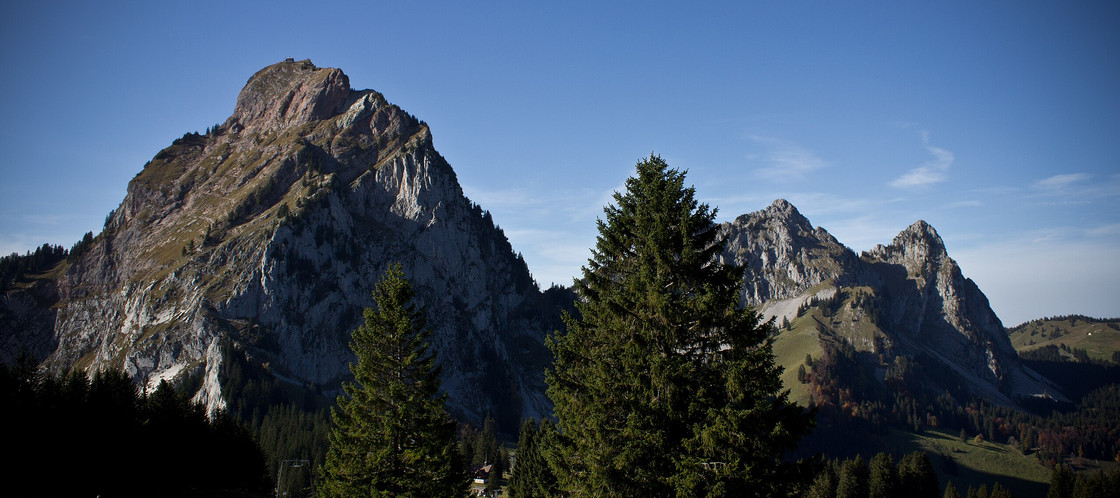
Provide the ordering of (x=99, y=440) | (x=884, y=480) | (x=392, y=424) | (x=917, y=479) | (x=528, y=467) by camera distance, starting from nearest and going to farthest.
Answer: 1. (x=392, y=424)
2. (x=99, y=440)
3. (x=528, y=467)
4. (x=884, y=480)
5. (x=917, y=479)

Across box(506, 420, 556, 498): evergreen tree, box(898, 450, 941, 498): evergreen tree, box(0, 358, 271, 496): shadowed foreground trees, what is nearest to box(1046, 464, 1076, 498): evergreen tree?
box(898, 450, 941, 498): evergreen tree

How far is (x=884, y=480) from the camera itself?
105438 mm

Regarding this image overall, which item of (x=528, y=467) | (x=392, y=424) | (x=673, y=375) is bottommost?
(x=528, y=467)

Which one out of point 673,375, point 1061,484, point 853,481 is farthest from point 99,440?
point 1061,484

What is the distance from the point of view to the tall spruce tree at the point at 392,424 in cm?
2870

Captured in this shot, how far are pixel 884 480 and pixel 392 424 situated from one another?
105 m

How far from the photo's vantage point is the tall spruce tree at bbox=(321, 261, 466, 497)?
94.2 ft

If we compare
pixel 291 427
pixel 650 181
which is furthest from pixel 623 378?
pixel 291 427

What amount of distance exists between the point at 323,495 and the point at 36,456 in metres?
26.4

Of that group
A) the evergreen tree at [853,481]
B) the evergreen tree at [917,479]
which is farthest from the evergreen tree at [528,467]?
the evergreen tree at [917,479]

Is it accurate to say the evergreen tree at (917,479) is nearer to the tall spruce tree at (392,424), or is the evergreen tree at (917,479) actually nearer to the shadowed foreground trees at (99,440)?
the tall spruce tree at (392,424)

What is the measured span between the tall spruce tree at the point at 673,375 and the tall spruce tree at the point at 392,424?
919 centimetres

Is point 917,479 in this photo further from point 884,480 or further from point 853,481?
point 853,481

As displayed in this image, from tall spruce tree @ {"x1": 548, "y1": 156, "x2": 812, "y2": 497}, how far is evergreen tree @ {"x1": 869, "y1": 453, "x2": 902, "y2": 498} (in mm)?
103181
